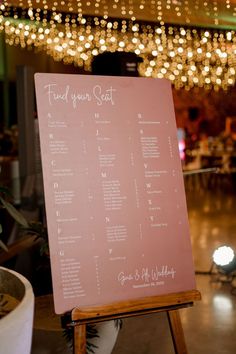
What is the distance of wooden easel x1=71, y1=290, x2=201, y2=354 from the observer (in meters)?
2.44

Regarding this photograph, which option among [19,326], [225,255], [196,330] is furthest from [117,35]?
[19,326]

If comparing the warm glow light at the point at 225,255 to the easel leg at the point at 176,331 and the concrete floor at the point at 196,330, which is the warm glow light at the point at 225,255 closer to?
the concrete floor at the point at 196,330

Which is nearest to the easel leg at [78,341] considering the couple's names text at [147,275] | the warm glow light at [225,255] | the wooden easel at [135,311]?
the wooden easel at [135,311]

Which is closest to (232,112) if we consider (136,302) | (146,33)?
(146,33)

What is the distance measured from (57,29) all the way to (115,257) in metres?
4.52

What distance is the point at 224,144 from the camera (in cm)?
1234

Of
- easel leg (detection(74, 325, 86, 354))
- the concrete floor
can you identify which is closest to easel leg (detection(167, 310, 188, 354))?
easel leg (detection(74, 325, 86, 354))

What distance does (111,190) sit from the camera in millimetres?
2631

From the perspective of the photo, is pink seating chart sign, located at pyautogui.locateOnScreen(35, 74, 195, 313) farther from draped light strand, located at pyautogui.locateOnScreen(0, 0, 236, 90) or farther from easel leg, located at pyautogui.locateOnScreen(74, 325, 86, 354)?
draped light strand, located at pyautogui.locateOnScreen(0, 0, 236, 90)

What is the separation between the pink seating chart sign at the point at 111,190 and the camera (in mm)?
2498

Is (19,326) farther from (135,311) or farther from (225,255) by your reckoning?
(225,255)

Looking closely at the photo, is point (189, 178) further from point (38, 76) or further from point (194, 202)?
point (38, 76)

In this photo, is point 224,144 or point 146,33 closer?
point 146,33

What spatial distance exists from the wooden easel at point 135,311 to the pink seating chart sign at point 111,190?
0.04m
